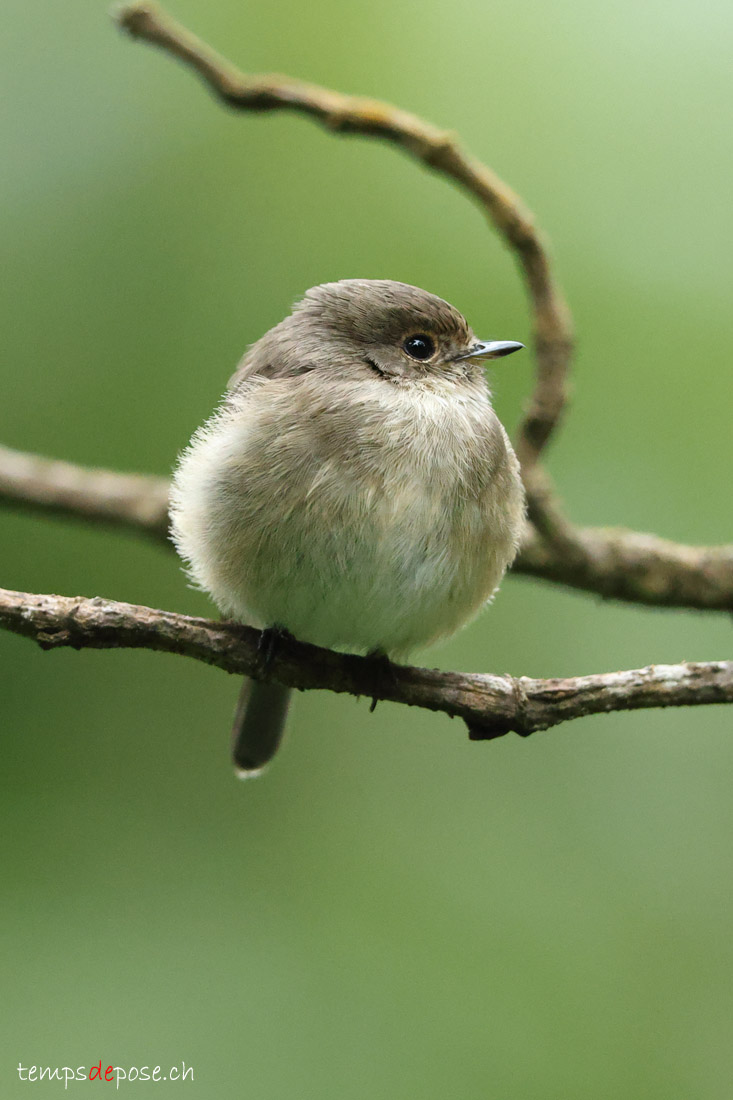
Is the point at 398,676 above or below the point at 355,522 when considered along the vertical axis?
below

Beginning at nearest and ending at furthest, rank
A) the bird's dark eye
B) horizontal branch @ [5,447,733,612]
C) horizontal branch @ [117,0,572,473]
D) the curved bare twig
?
1. the bird's dark eye
2. horizontal branch @ [117,0,572,473]
3. horizontal branch @ [5,447,733,612]
4. the curved bare twig

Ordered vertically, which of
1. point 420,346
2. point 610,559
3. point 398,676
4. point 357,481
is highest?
point 420,346

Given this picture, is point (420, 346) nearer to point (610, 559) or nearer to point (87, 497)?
point (610, 559)

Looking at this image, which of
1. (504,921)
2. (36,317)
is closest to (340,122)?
(36,317)

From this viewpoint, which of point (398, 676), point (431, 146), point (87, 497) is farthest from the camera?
point (87, 497)

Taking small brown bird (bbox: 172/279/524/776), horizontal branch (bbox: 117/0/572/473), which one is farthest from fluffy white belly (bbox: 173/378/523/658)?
horizontal branch (bbox: 117/0/572/473)

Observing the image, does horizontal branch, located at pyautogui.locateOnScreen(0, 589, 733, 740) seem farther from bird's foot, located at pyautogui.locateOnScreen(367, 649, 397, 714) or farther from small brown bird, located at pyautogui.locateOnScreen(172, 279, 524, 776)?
small brown bird, located at pyautogui.locateOnScreen(172, 279, 524, 776)

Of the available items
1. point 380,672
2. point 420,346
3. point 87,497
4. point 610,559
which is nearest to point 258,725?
point 380,672
